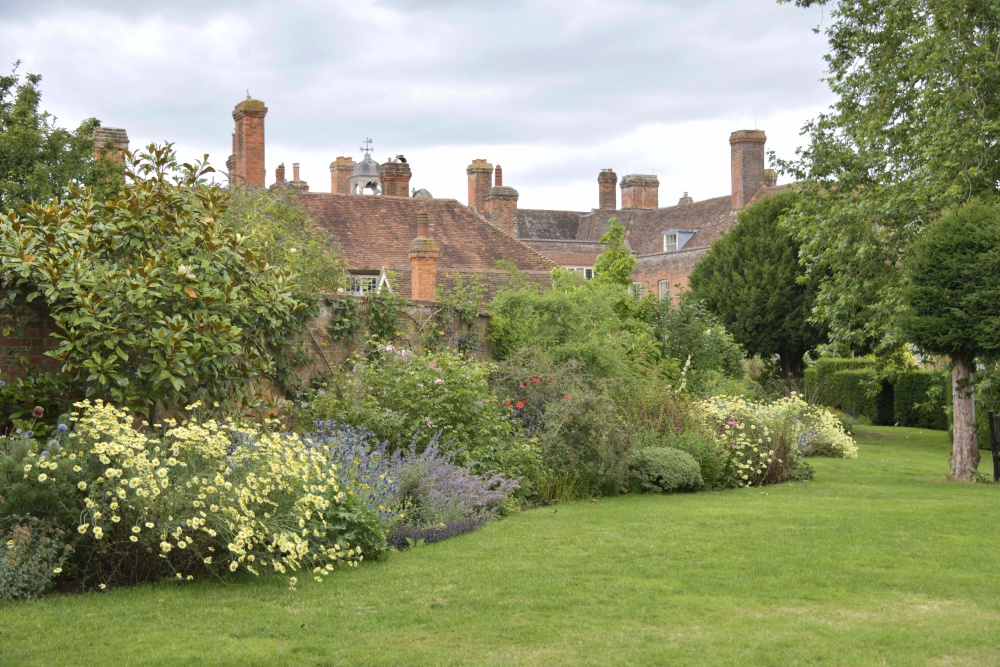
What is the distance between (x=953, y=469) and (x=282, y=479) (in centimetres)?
1122

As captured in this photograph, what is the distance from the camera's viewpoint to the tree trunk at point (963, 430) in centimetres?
1464

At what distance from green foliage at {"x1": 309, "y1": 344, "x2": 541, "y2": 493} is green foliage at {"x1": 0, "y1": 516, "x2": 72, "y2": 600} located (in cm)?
417

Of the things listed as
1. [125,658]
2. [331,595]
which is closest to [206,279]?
[331,595]

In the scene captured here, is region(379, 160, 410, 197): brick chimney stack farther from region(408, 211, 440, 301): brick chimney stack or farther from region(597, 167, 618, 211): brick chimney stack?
region(597, 167, 618, 211): brick chimney stack

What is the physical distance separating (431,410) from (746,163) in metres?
44.2

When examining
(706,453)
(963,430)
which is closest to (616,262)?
(963,430)

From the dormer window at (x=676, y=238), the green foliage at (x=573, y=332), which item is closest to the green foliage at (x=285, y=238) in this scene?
the green foliage at (x=573, y=332)

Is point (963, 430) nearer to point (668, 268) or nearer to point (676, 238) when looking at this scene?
point (668, 268)

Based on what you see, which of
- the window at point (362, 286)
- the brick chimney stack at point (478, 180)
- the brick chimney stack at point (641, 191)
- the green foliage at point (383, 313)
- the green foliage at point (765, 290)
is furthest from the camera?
the brick chimney stack at point (641, 191)

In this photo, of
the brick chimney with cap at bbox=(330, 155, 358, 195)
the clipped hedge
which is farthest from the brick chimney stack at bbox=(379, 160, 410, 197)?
the brick chimney with cap at bbox=(330, 155, 358, 195)

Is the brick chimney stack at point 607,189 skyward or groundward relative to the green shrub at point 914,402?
skyward

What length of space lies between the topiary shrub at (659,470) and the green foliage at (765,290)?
20.4m

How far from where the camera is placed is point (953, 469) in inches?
598

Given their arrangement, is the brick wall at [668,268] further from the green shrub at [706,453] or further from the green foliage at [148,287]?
the green foliage at [148,287]
